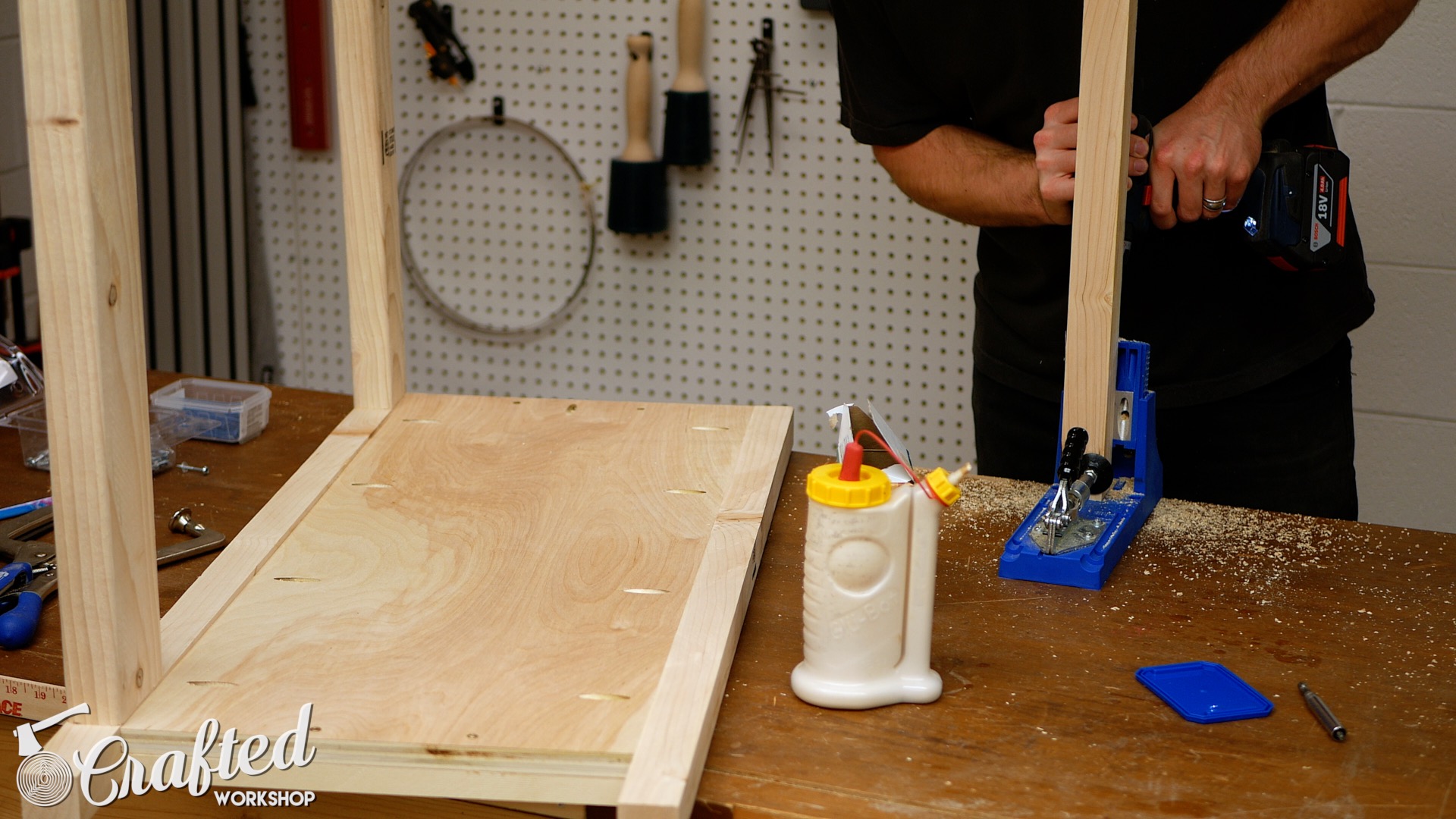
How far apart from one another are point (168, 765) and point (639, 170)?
169 cm

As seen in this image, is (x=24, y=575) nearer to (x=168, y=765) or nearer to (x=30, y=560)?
(x=30, y=560)

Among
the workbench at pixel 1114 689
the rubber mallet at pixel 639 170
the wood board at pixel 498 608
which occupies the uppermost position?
the rubber mallet at pixel 639 170

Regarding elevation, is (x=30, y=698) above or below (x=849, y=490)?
below

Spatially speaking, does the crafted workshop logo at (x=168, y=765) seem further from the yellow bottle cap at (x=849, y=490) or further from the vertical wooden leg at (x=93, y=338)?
the yellow bottle cap at (x=849, y=490)

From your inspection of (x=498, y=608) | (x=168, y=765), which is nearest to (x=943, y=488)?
(x=498, y=608)

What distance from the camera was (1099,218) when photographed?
104 centimetres

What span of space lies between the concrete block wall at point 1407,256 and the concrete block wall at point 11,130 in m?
2.10

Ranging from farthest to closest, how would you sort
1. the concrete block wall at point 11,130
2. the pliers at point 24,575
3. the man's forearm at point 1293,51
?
the concrete block wall at point 11,130 → the man's forearm at point 1293,51 → the pliers at point 24,575

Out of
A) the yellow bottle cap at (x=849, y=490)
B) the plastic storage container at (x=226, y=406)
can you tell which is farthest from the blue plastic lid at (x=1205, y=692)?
the plastic storage container at (x=226, y=406)

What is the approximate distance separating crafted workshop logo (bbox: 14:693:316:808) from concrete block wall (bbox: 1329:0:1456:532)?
6.00 ft

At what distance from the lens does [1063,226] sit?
4.63 feet

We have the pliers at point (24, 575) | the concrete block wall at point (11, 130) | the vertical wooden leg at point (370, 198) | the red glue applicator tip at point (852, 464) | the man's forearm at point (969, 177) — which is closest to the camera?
the red glue applicator tip at point (852, 464)

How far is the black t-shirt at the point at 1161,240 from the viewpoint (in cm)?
135

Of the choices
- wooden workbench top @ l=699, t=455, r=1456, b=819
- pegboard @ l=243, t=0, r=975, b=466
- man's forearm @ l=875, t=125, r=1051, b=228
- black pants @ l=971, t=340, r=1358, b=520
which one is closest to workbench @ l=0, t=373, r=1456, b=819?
wooden workbench top @ l=699, t=455, r=1456, b=819
